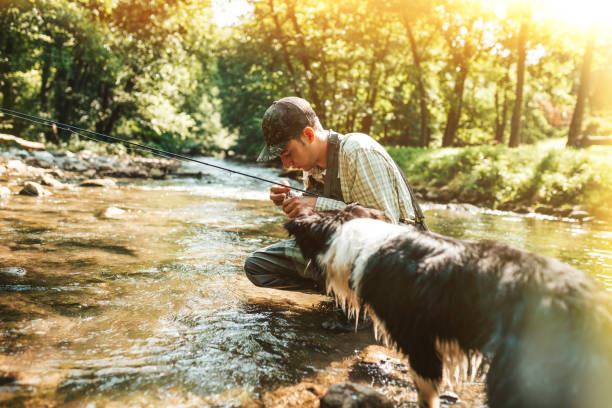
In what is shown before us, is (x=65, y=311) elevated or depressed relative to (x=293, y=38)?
depressed

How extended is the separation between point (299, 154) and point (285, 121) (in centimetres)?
30

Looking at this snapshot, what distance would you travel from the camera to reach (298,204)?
328 centimetres

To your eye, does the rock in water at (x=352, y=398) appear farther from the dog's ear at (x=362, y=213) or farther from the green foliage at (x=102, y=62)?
the green foliage at (x=102, y=62)

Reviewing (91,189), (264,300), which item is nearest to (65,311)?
(264,300)

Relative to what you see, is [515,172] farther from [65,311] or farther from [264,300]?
[65,311]

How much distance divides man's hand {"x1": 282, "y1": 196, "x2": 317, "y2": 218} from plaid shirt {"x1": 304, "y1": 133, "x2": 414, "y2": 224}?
64 millimetres

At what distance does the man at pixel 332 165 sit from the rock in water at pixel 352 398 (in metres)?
0.93

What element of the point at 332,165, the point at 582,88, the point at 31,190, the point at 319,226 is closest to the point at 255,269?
the point at 332,165

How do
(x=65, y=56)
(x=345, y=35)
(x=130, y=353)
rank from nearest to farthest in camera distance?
1. (x=130, y=353)
2. (x=65, y=56)
3. (x=345, y=35)

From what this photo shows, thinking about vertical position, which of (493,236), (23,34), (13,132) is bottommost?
(493,236)

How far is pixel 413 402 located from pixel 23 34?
80.3ft

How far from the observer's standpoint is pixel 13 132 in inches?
801

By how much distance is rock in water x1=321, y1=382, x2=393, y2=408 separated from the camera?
6.83ft

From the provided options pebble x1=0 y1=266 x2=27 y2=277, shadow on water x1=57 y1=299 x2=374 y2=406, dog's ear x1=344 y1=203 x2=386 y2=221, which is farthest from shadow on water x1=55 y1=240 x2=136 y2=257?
dog's ear x1=344 y1=203 x2=386 y2=221
